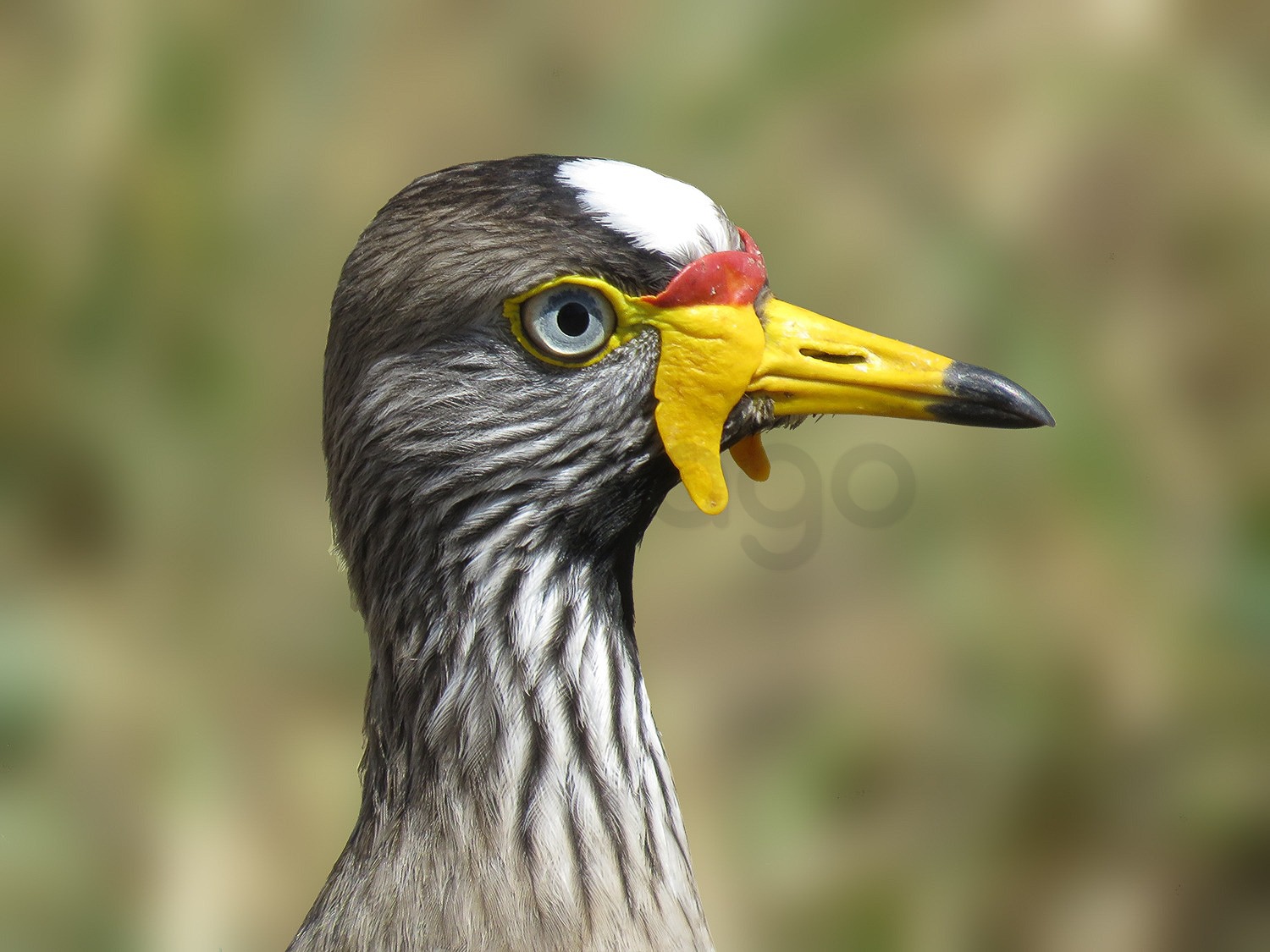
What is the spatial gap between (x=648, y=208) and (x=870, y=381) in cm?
35

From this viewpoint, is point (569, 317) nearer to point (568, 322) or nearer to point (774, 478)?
point (568, 322)

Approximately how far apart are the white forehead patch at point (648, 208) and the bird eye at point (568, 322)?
9 cm

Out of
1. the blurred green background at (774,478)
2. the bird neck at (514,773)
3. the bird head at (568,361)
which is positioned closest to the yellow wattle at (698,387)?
the bird head at (568,361)

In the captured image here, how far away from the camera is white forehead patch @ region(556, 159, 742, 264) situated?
175cm

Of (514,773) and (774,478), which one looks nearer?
(514,773)

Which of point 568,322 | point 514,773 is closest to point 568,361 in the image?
point 568,322

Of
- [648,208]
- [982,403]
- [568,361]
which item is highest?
[648,208]

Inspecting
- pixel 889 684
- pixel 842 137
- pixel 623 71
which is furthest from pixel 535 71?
pixel 889 684

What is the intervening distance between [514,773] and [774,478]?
6.47ft

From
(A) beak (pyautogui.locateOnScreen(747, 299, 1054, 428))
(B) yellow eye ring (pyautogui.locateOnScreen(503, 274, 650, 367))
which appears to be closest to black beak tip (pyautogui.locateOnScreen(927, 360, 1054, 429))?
(A) beak (pyautogui.locateOnScreen(747, 299, 1054, 428))

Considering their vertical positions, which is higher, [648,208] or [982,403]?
[648,208]

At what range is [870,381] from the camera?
5.90 ft

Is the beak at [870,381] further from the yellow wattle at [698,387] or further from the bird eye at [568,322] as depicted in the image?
the bird eye at [568,322]

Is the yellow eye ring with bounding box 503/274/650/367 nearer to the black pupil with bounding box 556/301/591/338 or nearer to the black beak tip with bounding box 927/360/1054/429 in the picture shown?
the black pupil with bounding box 556/301/591/338
